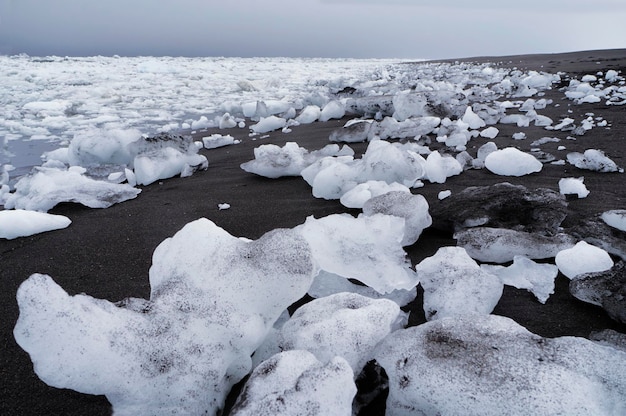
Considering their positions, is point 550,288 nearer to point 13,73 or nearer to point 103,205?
point 103,205

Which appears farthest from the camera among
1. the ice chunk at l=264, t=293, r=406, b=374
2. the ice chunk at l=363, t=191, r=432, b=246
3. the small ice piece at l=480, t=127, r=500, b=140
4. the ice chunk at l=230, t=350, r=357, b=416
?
the small ice piece at l=480, t=127, r=500, b=140

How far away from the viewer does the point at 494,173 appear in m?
2.51

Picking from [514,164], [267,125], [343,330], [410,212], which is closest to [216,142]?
[267,125]

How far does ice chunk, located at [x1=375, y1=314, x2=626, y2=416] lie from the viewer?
0.80 meters

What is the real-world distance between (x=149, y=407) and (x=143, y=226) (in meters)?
1.22

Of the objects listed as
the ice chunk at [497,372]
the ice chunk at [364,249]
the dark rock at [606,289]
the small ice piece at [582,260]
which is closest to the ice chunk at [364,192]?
the ice chunk at [364,249]

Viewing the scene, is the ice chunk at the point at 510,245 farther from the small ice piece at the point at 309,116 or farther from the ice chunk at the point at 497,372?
the small ice piece at the point at 309,116

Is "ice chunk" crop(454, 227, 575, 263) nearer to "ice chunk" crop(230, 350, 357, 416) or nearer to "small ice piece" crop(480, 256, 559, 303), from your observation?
"small ice piece" crop(480, 256, 559, 303)

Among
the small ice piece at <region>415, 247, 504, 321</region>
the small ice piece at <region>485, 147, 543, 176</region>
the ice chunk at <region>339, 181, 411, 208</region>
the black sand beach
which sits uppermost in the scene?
the small ice piece at <region>485, 147, 543, 176</region>

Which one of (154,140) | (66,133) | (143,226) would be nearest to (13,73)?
(66,133)

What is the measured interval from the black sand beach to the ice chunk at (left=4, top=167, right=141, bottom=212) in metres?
0.05

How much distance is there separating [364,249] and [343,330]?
0.45 meters

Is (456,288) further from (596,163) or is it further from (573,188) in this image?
(596,163)

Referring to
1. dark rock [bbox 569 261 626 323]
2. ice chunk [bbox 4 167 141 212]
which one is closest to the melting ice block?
dark rock [bbox 569 261 626 323]
